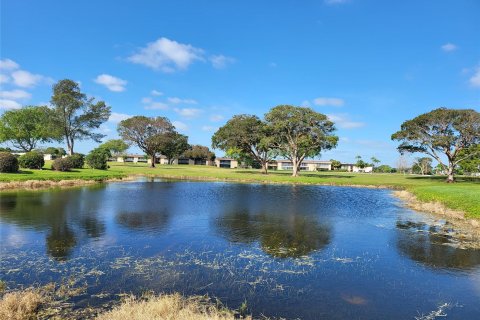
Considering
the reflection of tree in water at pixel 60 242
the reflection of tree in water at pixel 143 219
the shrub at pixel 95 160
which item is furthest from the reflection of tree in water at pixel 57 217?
the shrub at pixel 95 160

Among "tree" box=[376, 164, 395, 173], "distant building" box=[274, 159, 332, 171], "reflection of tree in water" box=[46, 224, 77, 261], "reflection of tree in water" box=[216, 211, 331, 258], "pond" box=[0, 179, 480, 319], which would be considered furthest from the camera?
"distant building" box=[274, 159, 332, 171]

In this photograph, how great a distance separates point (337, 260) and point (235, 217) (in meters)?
11.3

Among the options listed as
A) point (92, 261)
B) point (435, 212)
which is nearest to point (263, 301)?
point (92, 261)

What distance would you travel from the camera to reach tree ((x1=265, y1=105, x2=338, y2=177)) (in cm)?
7281

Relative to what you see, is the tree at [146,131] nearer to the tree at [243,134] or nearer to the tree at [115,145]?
the tree at [243,134]

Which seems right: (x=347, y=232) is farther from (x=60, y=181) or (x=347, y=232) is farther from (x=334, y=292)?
(x=60, y=181)

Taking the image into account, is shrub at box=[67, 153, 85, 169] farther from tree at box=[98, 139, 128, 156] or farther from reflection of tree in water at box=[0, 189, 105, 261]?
tree at box=[98, 139, 128, 156]

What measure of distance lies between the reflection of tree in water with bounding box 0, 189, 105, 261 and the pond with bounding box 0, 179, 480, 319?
77 millimetres

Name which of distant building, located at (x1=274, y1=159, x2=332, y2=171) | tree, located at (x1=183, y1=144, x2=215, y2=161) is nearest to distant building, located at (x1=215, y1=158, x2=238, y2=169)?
tree, located at (x1=183, y1=144, x2=215, y2=161)

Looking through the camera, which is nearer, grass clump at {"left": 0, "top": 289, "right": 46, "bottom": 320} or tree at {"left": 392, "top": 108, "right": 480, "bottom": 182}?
grass clump at {"left": 0, "top": 289, "right": 46, "bottom": 320}

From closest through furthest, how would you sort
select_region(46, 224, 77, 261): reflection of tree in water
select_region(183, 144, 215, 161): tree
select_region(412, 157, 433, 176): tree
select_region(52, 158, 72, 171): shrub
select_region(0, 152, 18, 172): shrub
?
select_region(46, 224, 77, 261): reflection of tree in water
select_region(0, 152, 18, 172): shrub
select_region(52, 158, 72, 171): shrub
select_region(412, 157, 433, 176): tree
select_region(183, 144, 215, 161): tree

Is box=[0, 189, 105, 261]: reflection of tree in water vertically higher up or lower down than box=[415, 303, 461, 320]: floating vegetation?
higher up

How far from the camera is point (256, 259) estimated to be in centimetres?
1471

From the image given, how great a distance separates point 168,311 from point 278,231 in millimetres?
12770
